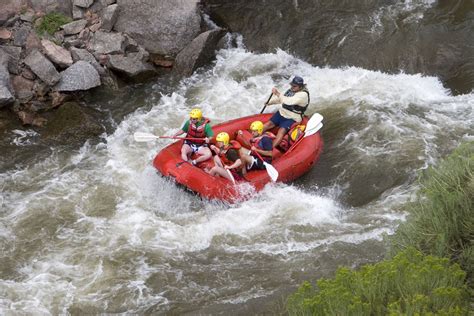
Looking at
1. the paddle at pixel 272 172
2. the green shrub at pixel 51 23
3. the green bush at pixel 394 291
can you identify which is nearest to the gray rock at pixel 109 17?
the green shrub at pixel 51 23

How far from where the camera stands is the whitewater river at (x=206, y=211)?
261 inches

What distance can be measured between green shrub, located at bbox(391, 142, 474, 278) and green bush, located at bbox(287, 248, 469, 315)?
0.69 m

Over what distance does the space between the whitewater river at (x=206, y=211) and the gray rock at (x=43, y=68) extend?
1.03 m

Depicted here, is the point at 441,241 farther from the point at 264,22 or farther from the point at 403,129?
the point at 264,22

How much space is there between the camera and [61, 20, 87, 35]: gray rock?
35.8 feet

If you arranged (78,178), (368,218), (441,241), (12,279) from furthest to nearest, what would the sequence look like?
1. (78,178)
2. (368,218)
3. (12,279)
4. (441,241)

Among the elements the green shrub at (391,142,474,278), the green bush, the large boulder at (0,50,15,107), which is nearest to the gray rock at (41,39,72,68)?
the large boulder at (0,50,15,107)

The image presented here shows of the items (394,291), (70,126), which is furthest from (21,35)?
(394,291)

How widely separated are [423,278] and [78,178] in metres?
5.95

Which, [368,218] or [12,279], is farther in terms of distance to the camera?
[368,218]

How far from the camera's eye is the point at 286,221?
7.62 m

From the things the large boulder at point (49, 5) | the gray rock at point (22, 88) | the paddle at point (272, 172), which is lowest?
the gray rock at point (22, 88)

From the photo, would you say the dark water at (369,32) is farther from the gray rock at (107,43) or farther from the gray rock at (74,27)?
the gray rock at (74,27)

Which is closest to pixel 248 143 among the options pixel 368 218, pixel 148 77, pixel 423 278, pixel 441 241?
pixel 368 218
